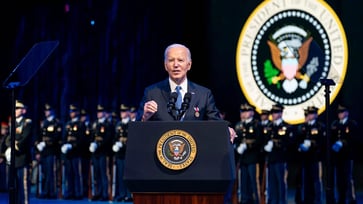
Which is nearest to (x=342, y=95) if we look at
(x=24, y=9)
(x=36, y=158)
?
(x=36, y=158)

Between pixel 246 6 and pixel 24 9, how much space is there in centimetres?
501

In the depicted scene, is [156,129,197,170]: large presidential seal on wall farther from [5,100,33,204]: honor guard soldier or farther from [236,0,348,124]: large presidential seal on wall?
[236,0,348,124]: large presidential seal on wall

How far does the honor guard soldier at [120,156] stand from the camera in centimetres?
1259

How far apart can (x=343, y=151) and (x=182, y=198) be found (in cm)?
724

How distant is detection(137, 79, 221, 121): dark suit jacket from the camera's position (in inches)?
172


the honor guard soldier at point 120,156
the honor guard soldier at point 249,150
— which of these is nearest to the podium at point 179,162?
the honor guard soldier at point 249,150

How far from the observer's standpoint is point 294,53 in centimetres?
1254

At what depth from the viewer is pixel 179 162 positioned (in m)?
3.89

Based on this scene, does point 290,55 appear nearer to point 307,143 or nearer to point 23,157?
point 307,143

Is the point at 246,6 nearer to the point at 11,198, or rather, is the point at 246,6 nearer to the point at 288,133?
the point at 288,133

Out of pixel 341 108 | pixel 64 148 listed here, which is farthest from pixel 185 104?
pixel 64 148

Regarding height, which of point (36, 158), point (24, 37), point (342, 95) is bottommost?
point (36, 158)

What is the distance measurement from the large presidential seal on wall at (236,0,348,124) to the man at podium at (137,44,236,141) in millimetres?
7784

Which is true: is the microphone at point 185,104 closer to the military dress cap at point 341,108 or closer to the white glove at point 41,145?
the military dress cap at point 341,108
